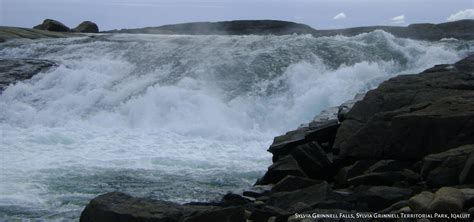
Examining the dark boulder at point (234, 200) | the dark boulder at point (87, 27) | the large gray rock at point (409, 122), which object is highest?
the dark boulder at point (87, 27)

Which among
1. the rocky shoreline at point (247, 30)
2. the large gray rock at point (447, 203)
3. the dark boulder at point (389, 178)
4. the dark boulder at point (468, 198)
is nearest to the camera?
the large gray rock at point (447, 203)

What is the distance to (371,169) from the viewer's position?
6125 mm

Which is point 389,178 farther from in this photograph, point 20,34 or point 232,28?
point 232,28

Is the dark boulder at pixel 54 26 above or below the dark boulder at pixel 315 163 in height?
above

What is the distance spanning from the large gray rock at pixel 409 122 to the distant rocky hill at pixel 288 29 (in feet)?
46.8

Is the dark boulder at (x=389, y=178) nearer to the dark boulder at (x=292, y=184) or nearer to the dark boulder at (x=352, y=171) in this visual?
the dark boulder at (x=352, y=171)

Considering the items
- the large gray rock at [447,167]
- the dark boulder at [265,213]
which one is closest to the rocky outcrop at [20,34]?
the dark boulder at [265,213]

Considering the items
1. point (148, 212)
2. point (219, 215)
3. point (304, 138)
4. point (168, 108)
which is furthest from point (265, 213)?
point (168, 108)

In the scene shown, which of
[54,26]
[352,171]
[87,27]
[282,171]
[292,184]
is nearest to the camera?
[292,184]

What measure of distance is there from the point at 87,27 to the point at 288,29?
10.2 meters

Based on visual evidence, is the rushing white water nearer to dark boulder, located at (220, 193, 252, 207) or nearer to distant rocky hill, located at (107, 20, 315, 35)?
dark boulder, located at (220, 193, 252, 207)

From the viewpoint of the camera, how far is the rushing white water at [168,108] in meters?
7.61

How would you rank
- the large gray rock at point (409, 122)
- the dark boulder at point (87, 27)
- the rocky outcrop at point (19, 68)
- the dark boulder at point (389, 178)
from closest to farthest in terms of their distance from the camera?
the dark boulder at point (389, 178) < the large gray rock at point (409, 122) < the rocky outcrop at point (19, 68) < the dark boulder at point (87, 27)

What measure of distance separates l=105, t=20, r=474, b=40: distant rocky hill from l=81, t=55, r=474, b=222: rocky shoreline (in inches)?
561
